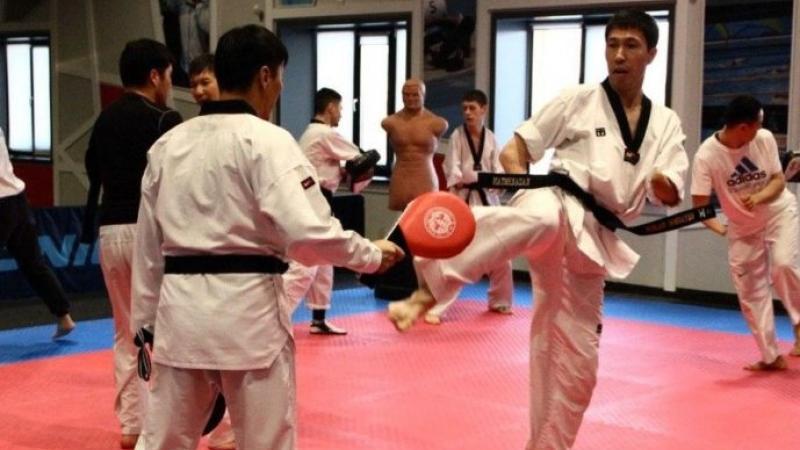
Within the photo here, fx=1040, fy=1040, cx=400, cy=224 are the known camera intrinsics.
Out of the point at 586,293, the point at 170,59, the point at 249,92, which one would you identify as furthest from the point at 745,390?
the point at 249,92

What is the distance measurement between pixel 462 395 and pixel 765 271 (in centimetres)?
211

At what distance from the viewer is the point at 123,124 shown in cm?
427

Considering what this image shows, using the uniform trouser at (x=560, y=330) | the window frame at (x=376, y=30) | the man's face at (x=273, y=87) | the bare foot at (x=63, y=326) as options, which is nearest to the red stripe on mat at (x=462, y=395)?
the bare foot at (x=63, y=326)

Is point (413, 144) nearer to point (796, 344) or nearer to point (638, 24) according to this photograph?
point (796, 344)

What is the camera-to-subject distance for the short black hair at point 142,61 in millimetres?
4246

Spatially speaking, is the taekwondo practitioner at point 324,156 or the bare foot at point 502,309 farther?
the bare foot at point 502,309

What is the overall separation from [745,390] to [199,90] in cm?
342

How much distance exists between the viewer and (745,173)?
6.27 m

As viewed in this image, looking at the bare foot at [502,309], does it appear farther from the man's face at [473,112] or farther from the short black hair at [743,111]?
the short black hair at [743,111]

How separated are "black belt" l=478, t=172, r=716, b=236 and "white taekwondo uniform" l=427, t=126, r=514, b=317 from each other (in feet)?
14.9

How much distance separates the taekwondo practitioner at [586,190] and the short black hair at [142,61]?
1.50 metres

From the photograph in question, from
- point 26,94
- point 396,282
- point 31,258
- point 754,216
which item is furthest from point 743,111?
point 26,94

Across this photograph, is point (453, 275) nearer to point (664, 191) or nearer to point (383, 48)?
point (664, 191)

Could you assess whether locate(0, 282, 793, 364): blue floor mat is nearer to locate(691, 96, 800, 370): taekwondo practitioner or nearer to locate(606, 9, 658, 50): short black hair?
locate(691, 96, 800, 370): taekwondo practitioner
